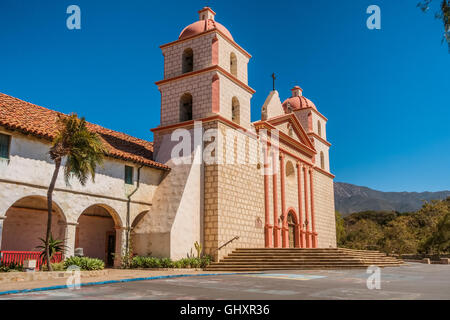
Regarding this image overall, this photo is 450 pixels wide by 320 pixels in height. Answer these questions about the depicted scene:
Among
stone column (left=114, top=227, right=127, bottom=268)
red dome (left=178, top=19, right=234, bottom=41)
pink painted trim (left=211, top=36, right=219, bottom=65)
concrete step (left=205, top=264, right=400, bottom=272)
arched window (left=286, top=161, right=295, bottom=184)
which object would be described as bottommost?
concrete step (left=205, top=264, right=400, bottom=272)

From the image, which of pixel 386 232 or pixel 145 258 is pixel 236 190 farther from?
pixel 386 232

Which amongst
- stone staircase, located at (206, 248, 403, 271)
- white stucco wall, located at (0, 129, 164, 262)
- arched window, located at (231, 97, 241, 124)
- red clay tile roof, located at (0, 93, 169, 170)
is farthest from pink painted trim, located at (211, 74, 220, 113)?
stone staircase, located at (206, 248, 403, 271)

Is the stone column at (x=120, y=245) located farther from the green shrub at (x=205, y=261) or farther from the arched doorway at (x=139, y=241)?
the green shrub at (x=205, y=261)

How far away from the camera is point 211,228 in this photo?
67.1 feet

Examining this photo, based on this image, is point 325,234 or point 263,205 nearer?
point 263,205

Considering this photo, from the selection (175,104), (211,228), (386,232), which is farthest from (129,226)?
(386,232)

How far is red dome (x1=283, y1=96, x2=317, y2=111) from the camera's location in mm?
34594

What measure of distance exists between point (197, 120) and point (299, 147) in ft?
33.7

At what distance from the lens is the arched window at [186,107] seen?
23281 mm

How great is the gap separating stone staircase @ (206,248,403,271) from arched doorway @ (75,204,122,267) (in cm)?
633

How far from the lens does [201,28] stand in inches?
918

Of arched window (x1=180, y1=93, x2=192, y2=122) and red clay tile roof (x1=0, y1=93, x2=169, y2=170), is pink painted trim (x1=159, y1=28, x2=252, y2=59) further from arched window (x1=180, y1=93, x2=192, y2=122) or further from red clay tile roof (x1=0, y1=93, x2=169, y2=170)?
red clay tile roof (x1=0, y1=93, x2=169, y2=170)

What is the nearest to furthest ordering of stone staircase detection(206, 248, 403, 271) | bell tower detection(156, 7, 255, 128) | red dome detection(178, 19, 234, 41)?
stone staircase detection(206, 248, 403, 271) → bell tower detection(156, 7, 255, 128) → red dome detection(178, 19, 234, 41)

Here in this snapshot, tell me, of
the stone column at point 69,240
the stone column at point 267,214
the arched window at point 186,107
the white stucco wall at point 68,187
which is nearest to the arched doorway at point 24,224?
the stone column at point 69,240
